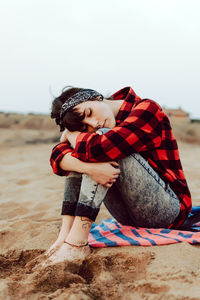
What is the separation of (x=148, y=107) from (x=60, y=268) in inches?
37.4

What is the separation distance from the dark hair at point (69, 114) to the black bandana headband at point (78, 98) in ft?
0.08

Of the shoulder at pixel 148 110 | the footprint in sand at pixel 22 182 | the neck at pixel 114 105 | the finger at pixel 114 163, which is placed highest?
the shoulder at pixel 148 110

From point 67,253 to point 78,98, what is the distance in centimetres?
87

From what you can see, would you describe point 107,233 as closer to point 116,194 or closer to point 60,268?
point 116,194

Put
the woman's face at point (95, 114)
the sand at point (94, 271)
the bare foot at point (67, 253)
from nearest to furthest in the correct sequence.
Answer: the sand at point (94, 271), the bare foot at point (67, 253), the woman's face at point (95, 114)

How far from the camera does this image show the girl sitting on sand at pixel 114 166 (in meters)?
1.50

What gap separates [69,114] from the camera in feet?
5.70

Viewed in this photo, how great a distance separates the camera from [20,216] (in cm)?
239

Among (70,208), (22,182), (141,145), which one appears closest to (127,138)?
(141,145)

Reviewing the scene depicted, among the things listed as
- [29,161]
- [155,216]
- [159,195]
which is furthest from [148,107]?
[29,161]

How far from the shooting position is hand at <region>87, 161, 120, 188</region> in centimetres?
146

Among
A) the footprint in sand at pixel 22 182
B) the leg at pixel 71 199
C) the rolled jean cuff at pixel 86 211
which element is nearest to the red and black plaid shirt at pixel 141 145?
the leg at pixel 71 199

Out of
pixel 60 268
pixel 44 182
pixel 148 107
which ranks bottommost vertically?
pixel 44 182

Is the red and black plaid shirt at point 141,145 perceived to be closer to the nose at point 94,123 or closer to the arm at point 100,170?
the arm at point 100,170
